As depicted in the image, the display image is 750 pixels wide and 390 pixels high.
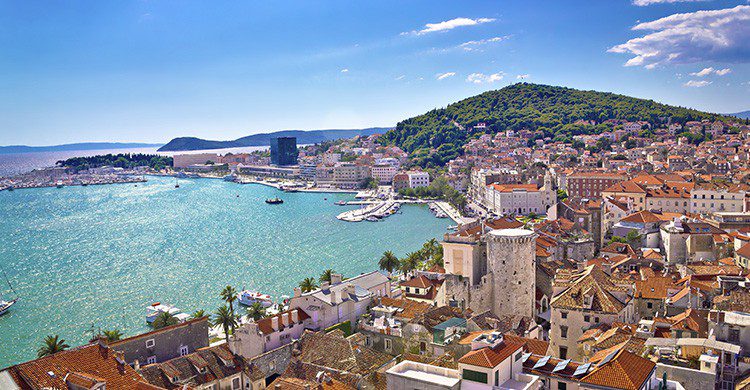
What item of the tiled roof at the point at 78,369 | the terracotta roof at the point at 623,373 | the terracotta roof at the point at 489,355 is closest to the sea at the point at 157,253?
the tiled roof at the point at 78,369

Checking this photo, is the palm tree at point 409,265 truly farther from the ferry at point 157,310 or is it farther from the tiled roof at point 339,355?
the tiled roof at point 339,355

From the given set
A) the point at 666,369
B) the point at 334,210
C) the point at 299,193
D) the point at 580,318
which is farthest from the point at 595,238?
the point at 299,193

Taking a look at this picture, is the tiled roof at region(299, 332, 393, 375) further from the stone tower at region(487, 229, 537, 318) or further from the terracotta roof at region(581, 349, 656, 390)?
the stone tower at region(487, 229, 537, 318)

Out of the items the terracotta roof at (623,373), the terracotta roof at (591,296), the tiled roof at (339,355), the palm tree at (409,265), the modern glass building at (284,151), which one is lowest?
the palm tree at (409,265)

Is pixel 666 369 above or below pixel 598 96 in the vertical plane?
below

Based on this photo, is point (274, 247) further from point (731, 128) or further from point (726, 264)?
point (731, 128)

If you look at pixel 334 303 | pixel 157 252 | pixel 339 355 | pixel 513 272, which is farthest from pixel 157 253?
pixel 339 355

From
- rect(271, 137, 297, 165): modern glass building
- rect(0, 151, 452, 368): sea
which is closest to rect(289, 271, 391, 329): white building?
rect(0, 151, 452, 368): sea
